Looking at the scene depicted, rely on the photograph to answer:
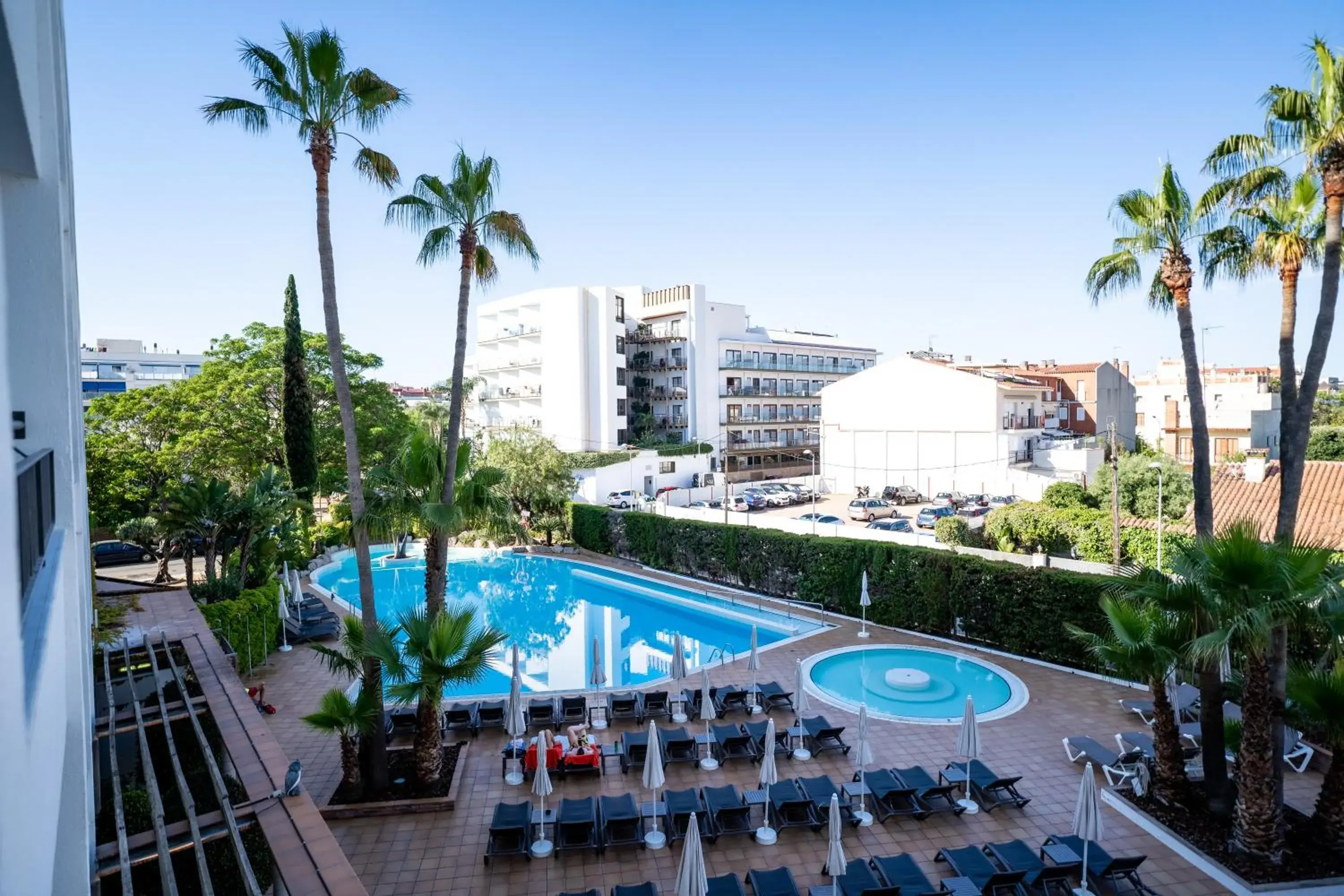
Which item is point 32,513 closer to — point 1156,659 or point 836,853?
point 836,853

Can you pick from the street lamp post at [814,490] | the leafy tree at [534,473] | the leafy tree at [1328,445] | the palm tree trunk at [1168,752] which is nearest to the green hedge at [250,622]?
the leafy tree at [534,473]

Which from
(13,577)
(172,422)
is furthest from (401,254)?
(172,422)

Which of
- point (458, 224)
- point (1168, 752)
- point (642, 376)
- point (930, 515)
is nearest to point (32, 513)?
point (458, 224)

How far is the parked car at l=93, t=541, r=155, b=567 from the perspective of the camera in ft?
94.5

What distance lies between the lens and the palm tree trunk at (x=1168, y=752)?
32.1 ft

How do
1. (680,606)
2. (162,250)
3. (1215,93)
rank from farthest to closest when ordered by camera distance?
(680,606) < (162,250) < (1215,93)

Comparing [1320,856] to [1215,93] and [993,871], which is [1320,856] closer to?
[993,871]

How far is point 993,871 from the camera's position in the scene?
860 cm

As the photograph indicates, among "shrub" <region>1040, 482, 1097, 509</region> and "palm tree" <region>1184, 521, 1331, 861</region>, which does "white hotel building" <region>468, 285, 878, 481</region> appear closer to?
"shrub" <region>1040, 482, 1097, 509</region>

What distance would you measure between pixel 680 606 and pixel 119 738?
15.2m

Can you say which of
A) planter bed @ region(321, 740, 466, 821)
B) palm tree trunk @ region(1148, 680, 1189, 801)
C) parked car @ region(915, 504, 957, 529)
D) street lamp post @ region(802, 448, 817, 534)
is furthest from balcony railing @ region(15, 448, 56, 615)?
parked car @ region(915, 504, 957, 529)

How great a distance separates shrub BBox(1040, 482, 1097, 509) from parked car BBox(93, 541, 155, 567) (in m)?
39.0

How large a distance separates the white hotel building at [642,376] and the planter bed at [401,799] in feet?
127

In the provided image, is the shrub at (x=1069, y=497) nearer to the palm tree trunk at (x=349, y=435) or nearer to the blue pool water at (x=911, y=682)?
the blue pool water at (x=911, y=682)
